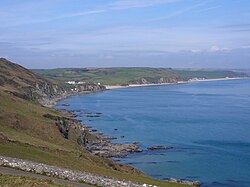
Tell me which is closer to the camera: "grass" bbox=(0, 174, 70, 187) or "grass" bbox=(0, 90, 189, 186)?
"grass" bbox=(0, 174, 70, 187)

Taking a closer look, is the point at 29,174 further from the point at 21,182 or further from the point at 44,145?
the point at 44,145

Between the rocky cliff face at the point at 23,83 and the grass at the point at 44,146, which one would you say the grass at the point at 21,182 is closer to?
the grass at the point at 44,146

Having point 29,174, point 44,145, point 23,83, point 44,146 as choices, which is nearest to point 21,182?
point 29,174

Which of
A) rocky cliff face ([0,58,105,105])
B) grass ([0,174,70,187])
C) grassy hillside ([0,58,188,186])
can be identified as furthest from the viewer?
rocky cliff face ([0,58,105,105])

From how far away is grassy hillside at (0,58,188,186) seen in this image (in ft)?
123

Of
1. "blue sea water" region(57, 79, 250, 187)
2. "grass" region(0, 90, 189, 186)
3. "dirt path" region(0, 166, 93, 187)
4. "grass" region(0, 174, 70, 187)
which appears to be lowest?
"blue sea water" region(57, 79, 250, 187)

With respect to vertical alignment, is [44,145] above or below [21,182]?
below

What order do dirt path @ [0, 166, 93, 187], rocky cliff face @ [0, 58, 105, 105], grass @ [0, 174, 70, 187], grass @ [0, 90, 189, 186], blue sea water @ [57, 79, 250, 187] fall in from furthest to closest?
rocky cliff face @ [0, 58, 105, 105] → blue sea water @ [57, 79, 250, 187] → grass @ [0, 90, 189, 186] → dirt path @ [0, 166, 93, 187] → grass @ [0, 174, 70, 187]

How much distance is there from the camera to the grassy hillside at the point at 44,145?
37594mm

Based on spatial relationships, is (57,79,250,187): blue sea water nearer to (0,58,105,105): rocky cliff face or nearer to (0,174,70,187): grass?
(0,58,105,105): rocky cliff face

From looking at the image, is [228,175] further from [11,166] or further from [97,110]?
[97,110]

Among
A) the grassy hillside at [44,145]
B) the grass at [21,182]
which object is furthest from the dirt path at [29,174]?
the grassy hillside at [44,145]

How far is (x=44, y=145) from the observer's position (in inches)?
1896

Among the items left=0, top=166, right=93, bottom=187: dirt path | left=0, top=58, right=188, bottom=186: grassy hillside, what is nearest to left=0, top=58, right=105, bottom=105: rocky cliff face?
left=0, top=58, right=188, bottom=186: grassy hillside
